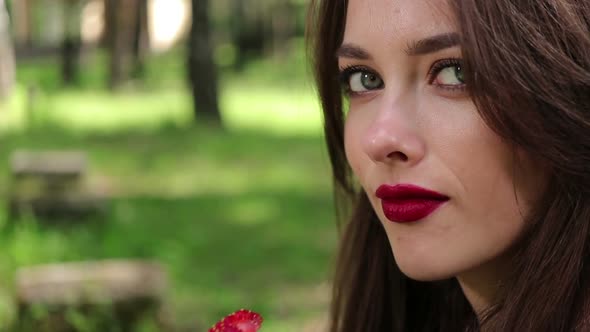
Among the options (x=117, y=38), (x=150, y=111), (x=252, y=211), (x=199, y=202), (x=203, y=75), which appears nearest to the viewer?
(x=252, y=211)

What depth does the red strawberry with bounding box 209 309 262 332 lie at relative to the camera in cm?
184

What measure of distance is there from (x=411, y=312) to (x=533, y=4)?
90 cm

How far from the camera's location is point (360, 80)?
2141mm

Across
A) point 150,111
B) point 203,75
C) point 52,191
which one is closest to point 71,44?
point 150,111

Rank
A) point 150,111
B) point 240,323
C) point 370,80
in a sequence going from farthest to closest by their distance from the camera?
point 150,111, point 370,80, point 240,323

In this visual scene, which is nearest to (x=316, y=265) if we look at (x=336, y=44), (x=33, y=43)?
(x=336, y=44)

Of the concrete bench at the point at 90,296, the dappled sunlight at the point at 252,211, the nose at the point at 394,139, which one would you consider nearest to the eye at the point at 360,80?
the nose at the point at 394,139

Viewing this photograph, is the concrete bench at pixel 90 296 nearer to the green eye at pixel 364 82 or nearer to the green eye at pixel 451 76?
the green eye at pixel 364 82

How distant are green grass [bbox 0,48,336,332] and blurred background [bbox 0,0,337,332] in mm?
17

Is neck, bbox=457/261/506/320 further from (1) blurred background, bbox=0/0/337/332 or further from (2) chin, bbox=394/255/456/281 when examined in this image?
(1) blurred background, bbox=0/0/337/332

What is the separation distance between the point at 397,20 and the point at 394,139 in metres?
0.22

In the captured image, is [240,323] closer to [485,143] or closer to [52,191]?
[485,143]

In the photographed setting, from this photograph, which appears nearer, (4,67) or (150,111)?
(4,67)

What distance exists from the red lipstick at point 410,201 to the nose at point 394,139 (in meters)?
0.06
